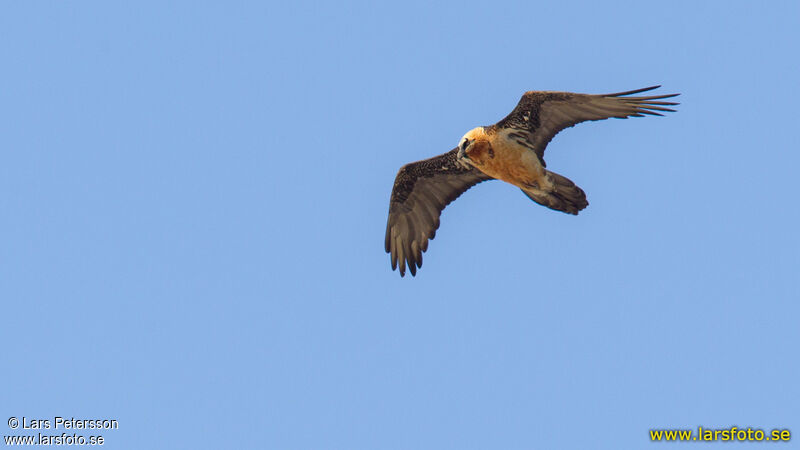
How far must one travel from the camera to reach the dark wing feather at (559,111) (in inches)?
625

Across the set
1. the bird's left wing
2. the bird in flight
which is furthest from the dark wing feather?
the bird's left wing

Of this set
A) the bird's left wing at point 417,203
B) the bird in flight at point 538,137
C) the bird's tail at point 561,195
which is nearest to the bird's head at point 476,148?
the bird in flight at point 538,137

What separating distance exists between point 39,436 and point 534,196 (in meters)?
9.38

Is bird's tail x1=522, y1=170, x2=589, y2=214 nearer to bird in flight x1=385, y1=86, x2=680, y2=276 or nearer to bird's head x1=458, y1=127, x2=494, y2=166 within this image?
bird in flight x1=385, y1=86, x2=680, y2=276

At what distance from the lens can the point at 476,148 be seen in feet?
55.1

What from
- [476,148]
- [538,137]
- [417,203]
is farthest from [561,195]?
[417,203]

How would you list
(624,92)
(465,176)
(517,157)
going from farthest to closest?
(465,176) < (517,157) < (624,92)

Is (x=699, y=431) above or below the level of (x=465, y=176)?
below

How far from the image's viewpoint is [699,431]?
16.5 metres

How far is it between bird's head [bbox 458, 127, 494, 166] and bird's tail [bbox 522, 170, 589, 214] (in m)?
0.94

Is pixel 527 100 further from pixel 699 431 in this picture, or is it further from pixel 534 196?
pixel 699 431


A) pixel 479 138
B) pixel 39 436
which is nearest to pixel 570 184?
pixel 479 138

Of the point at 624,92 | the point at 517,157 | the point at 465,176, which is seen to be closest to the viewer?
the point at 624,92

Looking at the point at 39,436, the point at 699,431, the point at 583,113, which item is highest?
the point at 583,113
